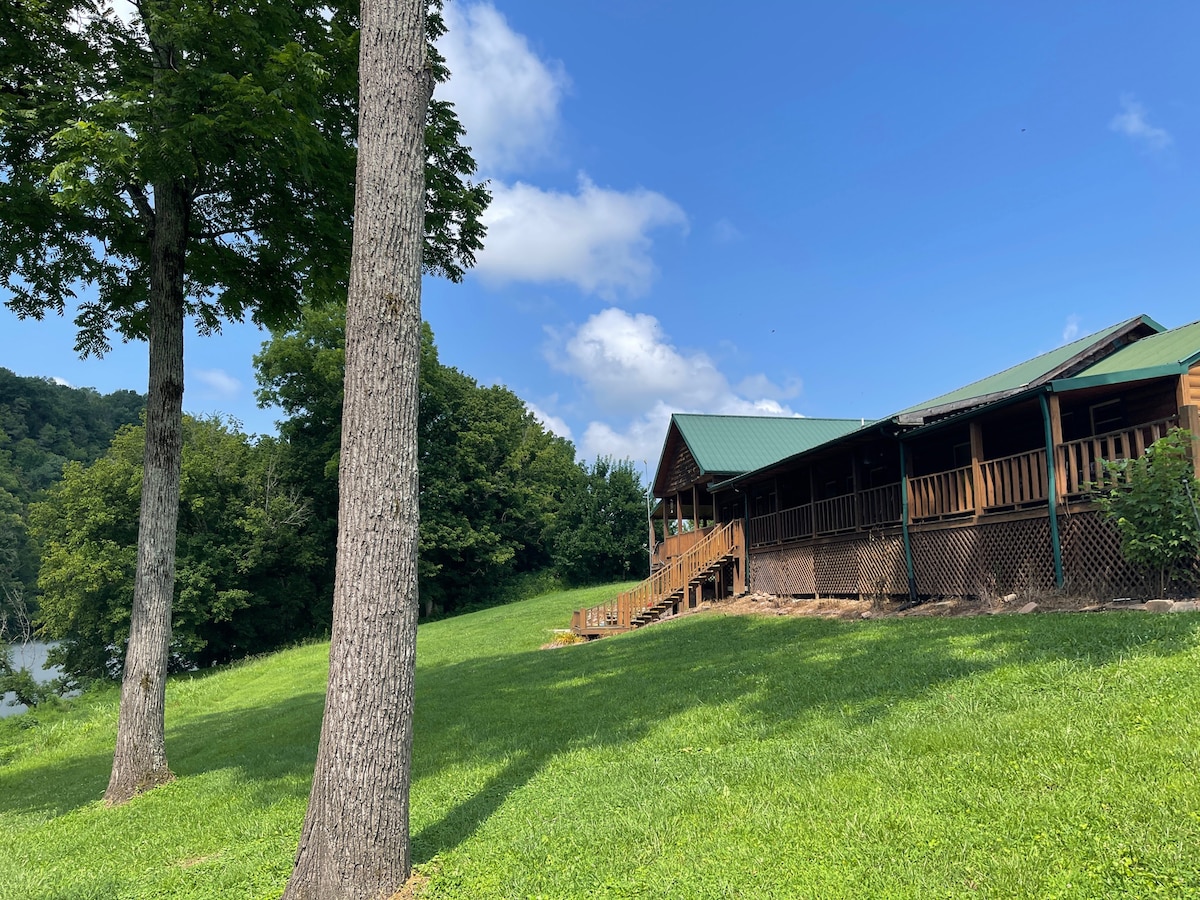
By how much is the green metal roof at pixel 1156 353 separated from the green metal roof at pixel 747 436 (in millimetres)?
10281

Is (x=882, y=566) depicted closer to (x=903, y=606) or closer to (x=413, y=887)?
(x=903, y=606)

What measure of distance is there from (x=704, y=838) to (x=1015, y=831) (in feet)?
5.27

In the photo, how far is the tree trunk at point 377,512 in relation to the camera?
14.7 feet

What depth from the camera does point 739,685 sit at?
8.52 metres

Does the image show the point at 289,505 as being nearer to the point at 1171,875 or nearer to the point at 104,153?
the point at 104,153

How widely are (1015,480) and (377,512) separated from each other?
10.8 metres

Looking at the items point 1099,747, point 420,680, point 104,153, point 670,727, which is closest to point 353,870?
point 670,727

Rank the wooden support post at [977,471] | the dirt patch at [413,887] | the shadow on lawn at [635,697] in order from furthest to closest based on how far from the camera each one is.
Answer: the wooden support post at [977,471] < the shadow on lawn at [635,697] < the dirt patch at [413,887]

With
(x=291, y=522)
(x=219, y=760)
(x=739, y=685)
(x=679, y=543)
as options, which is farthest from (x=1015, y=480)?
(x=291, y=522)

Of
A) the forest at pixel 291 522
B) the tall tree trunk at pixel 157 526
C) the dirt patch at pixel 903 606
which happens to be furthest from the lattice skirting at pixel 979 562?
the forest at pixel 291 522

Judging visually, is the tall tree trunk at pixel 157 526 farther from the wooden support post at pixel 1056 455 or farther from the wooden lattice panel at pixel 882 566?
the wooden lattice panel at pixel 882 566

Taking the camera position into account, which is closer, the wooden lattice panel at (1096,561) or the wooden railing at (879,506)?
the wooden lattice panel at (1096,561)

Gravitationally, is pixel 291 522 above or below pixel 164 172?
below

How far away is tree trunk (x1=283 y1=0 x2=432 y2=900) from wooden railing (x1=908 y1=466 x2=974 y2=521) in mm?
11092
